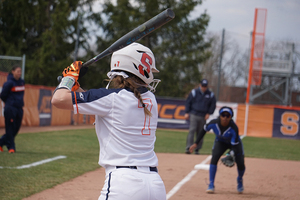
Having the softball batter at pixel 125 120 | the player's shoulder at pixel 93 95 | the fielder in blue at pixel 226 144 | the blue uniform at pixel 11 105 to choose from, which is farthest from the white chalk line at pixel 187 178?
the blue uniform at pixel 11 105

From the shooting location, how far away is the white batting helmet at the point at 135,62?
2.64 meters

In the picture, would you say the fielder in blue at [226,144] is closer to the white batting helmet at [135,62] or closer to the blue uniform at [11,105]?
the white batting helmet at [135,62]

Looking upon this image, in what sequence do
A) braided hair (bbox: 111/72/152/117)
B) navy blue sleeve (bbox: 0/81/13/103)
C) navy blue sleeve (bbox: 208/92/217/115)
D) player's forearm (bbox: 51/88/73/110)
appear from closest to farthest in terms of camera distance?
player's forearm (bbox: 51/88/73/110), braided hair (bbox: 111/72/152/117), navy blue sleeve (bbox: 0/81/13/103), navy blue sleeve (bbox: 208/92/217/115)

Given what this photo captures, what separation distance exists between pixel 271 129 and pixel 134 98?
18904 mm

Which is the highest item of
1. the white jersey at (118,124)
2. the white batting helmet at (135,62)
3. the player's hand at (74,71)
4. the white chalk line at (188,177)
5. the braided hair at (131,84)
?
the white batting helmet at (135,62)

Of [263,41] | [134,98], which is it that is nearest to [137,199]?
[134,98]

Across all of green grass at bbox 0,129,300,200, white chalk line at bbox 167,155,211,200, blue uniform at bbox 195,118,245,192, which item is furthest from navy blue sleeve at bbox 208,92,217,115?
blue uniform at bbox 195,118,245,192

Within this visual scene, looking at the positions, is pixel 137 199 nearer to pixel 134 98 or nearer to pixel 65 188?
pixel 134 98

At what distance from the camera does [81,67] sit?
9.80ft

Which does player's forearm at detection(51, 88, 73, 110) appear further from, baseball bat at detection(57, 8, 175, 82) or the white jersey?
baseball bat at detection(57, 8, 175, 82)

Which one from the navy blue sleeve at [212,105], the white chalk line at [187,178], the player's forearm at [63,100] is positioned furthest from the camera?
the navy blue sleeve at [212,105]

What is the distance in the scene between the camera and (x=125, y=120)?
8.29 feet

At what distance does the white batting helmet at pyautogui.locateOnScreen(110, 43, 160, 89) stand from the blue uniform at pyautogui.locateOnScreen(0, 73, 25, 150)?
21.9ft

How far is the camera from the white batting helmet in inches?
104
